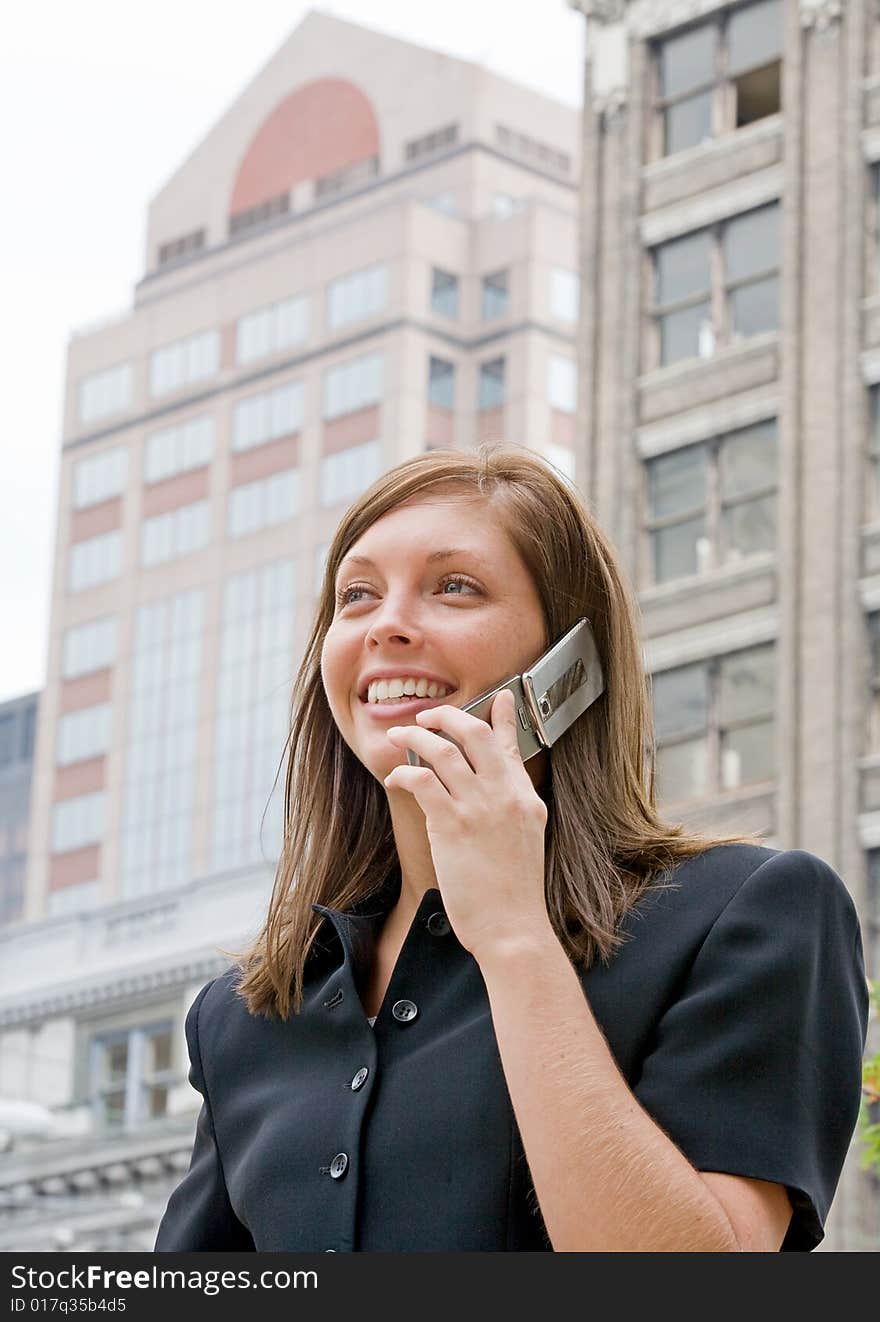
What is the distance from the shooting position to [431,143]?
84062mm

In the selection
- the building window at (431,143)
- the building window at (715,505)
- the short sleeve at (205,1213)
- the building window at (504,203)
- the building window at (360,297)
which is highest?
the building window at (431,143)

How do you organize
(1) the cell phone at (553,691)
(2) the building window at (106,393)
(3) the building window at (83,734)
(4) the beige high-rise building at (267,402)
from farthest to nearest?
(2) the building window at (106,393) < (3) the building window at (83,734) < (4) the beige high-rise building at (267,402) < (1) the cell phone at (553,691)

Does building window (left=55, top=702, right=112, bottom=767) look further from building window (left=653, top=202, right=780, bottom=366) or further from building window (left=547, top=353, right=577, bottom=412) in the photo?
building window (left=653, top=202, right=780, bottom=366)

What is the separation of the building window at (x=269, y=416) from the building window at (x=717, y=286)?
45.3 meters

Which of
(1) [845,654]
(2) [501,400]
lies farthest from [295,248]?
(1) [845,654]

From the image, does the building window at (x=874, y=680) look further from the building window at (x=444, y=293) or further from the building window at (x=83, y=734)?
the building window at (x=83, y=734)

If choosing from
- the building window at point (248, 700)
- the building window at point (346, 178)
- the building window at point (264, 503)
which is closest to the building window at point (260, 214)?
the building window at point (346, 178)

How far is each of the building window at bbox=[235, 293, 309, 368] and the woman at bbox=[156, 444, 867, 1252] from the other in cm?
7534

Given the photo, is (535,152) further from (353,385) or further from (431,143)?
(353,385)

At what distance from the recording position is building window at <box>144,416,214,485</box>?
78438 millimetres

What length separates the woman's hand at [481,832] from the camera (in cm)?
274

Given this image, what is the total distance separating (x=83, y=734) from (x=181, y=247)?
1923cm

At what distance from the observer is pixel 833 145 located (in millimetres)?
29812

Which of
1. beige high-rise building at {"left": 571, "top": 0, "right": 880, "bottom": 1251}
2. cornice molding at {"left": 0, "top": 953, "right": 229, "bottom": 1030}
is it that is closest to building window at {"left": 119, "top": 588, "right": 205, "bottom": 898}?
cornice molding at {"left": 0, "top": 953, "right": 229, "bottom": 1030}
